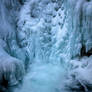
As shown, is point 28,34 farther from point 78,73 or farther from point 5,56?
point 78,73

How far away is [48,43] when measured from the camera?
18.5 feet

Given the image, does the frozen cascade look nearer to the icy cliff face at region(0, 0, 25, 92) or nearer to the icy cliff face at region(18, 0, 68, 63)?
Answer: the icy cliff face at region(18, 0, 68, 63)

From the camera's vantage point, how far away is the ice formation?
430 centimetres

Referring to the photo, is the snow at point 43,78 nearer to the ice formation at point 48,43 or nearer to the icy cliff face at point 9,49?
the ice formation at point 48,43

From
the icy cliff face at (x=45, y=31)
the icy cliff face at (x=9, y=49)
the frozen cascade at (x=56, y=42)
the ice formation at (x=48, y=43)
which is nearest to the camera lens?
the icy cliff face at (x=9, y=49)

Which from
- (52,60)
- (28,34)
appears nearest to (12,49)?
(28,34)

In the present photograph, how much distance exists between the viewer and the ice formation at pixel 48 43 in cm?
430

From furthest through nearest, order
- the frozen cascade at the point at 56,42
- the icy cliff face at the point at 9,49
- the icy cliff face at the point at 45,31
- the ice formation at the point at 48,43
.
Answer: the icy cliff face at the point at 45,31 < the frozen cascade at the point at 56,42 < the ice formation at the point at 48,43 < the icy cliff face at the point at 9,49

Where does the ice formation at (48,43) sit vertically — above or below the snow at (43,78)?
above

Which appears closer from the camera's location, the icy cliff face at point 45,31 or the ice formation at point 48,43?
the ice formation at point 48,43

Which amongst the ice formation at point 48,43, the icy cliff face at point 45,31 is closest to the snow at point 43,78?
the ice formation at point 48,43

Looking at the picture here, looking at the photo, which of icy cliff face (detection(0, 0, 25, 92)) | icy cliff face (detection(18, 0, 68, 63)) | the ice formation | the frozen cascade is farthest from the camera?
icy cliff face (detection(18, 0, 68, 63))

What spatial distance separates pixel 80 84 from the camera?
421cm

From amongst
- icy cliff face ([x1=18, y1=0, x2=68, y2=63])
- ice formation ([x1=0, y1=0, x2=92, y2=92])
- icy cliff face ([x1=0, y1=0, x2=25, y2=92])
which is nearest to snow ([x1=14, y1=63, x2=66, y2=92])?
ice formation ([x1=0, y1=0, x2=92, y2=92])
